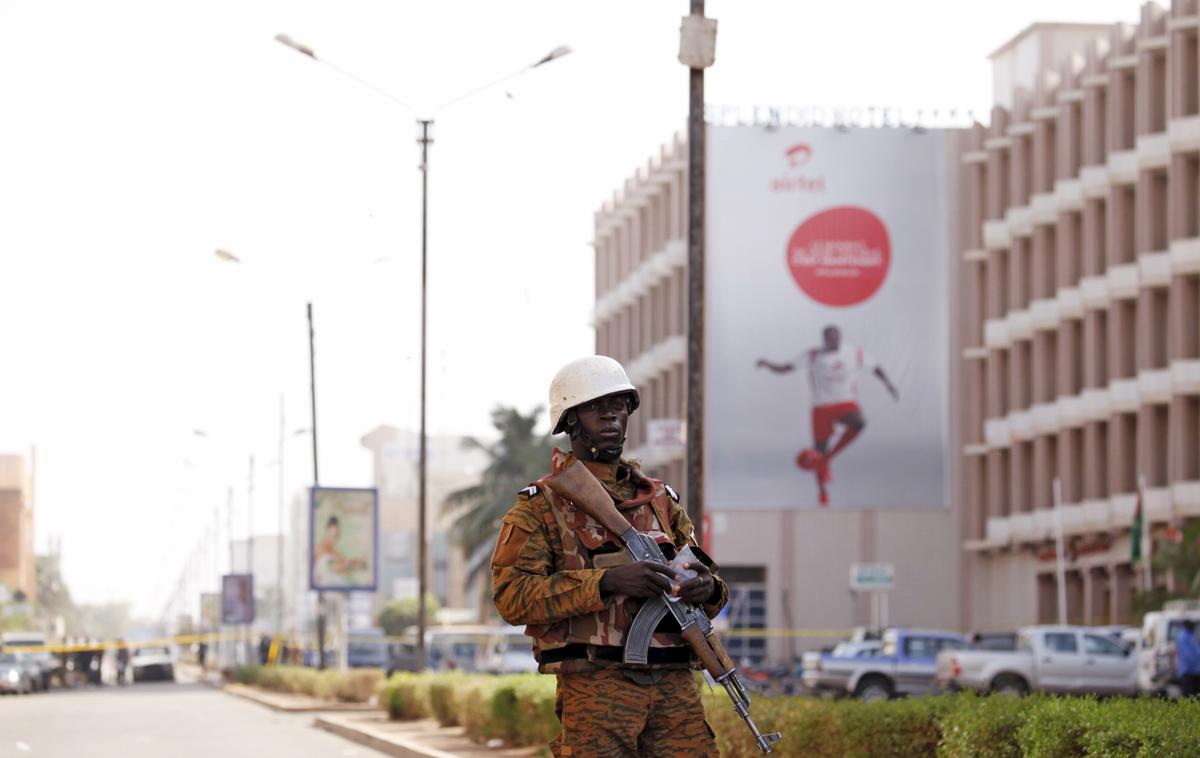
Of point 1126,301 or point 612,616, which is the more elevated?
point 1126,301

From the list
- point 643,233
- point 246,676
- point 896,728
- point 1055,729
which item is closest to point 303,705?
point 246,676

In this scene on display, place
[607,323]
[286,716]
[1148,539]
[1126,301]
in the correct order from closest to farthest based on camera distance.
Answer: [286,716] → [1148,539] → [1126,301] → [607,323]

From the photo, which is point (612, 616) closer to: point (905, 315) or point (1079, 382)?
point (1079, 382)

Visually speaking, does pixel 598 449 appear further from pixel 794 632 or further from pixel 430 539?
pixel 430 539

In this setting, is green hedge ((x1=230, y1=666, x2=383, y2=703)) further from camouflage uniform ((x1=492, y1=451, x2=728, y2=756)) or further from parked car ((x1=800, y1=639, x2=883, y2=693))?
camouflage uniform ((x1=492, y1=451, x2=728, y2=756))

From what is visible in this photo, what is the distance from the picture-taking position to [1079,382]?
208 feet

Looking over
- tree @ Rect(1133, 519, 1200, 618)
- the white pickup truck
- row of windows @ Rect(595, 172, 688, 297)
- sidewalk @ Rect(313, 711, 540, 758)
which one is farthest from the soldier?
row of windows @ Rect(595, 172, 688, 297)

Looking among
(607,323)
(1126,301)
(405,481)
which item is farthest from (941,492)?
(405,481)

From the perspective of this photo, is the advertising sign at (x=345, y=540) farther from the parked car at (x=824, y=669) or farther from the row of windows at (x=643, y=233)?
the row of windows at (x=643, y=233)

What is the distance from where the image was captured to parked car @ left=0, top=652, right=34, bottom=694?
58.2 metres

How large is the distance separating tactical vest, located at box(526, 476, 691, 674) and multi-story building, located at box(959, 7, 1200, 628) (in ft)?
159

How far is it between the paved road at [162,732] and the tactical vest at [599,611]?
16.4 metres

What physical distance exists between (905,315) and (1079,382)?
985cm

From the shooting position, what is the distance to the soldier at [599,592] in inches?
257
